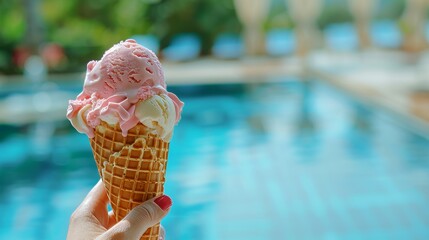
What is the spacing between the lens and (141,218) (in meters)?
1.11

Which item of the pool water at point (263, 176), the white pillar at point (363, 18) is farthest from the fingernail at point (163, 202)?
the white pillar at point (363, 18)

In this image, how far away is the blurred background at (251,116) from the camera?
4.17m

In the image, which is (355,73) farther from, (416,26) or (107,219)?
(107,219)

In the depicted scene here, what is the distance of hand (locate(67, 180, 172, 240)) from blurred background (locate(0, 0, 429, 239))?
8.21 ft

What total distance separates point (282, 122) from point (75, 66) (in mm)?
5988

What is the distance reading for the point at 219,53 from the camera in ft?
46.2

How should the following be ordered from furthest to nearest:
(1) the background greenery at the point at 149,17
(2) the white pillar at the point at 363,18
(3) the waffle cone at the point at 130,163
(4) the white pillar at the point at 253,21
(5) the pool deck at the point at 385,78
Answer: (1) the background greenery at the point at 149,17, (2) the white pillar at the point at 363,18, (4) the white pillar at the point at 253,21, (5) the pool deck at the point at 385,78, (3) the waffle cone at the point at 130,163

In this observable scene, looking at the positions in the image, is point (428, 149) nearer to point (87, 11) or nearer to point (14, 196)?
point (14, 196)

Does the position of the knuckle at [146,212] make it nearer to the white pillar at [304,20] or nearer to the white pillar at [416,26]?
the white pillar at [304,20]

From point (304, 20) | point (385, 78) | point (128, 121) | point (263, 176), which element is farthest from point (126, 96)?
point (304, 20)

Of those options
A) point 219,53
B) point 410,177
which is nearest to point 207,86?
point 219,53

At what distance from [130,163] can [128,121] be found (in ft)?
0.32

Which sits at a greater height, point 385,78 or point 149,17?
point 149,17

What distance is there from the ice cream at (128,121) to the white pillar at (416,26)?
11.6 metres
